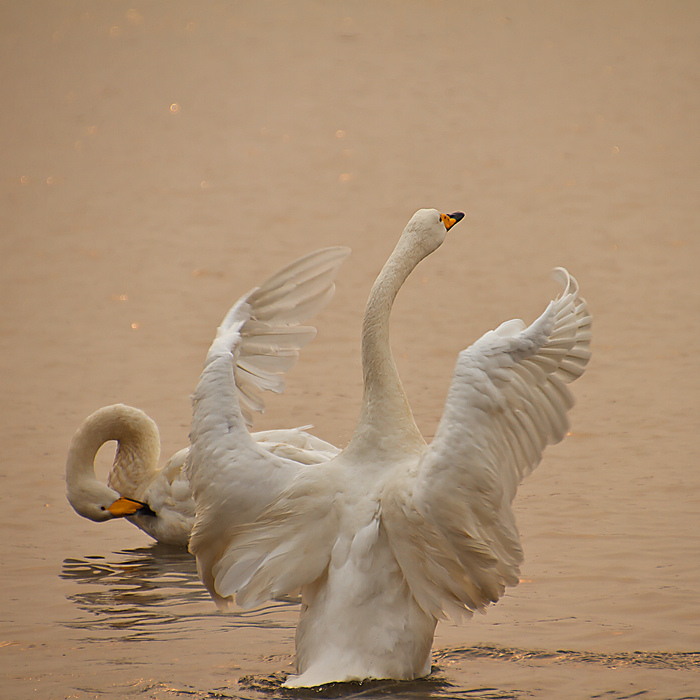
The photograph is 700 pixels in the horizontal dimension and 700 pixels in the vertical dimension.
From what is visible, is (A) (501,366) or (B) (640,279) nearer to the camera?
(A) (501,366)

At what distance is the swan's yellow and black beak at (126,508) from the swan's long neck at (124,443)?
239mm

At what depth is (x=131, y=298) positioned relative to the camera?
48.0ft

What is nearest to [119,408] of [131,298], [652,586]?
[652,586]

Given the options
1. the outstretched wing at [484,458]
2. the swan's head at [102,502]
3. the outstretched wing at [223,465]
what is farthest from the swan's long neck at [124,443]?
the outstretched wing at [484,458]

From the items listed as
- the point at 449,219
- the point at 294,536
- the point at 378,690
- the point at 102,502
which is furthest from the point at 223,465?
the point at 102,502

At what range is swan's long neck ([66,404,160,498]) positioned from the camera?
824cm

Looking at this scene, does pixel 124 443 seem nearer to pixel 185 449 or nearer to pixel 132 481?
pixel 132 481

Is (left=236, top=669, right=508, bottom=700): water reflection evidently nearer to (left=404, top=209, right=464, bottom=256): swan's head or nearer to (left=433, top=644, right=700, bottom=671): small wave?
(left=433, top=644, right=700, bottom=671): small wave

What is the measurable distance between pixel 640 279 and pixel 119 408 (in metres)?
8.06

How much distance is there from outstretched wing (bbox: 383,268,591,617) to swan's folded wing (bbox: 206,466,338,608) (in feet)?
1.03

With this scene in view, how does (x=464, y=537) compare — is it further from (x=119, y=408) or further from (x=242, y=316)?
(x=119, y=408)

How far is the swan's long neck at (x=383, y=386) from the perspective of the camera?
555 centimetres

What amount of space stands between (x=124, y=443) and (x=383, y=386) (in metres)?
3.21

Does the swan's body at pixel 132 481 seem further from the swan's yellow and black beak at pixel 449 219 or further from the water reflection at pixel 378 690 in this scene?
the water reflection at pixel 378 690
